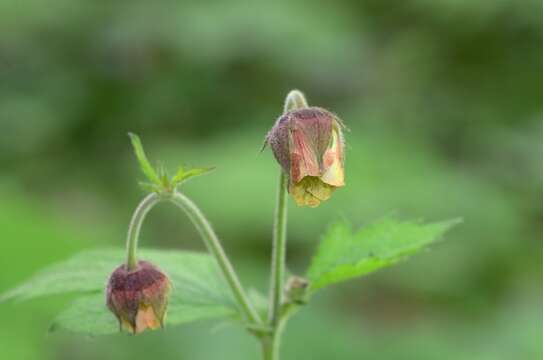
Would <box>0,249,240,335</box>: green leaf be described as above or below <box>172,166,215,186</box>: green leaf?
below

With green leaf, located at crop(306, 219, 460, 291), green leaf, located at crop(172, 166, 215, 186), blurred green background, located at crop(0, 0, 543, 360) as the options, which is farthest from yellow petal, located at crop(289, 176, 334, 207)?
blurred green background, located at crop(0, 0, 543, 360)

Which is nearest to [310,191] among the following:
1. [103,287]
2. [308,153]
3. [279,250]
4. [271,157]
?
[308,153]

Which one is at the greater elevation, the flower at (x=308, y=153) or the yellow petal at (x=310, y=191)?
the flower at (x=308, y=153)

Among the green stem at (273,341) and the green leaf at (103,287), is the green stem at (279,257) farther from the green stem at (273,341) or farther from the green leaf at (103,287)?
the green leaf at (103,287)

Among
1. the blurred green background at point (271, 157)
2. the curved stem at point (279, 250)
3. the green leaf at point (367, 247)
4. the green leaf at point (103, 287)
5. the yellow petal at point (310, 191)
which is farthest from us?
the blurred green background at point (271, 157)

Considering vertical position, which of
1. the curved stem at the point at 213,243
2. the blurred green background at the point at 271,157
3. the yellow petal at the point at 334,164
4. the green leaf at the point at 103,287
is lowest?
the blurred green background at the point at 271,157

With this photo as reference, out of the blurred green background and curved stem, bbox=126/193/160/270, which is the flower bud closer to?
curved stem, bbox=126/193/160/270

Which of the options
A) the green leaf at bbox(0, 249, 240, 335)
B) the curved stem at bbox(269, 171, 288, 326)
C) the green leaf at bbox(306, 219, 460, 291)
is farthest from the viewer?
the green leaf at bbox(306, 219, 460, 291)

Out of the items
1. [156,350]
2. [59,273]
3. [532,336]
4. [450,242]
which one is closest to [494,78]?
[450,242]

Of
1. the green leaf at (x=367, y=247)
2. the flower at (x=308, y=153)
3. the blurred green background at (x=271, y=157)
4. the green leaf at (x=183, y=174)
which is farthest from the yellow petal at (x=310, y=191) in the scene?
the blurred green background at (x=271, y=157)
